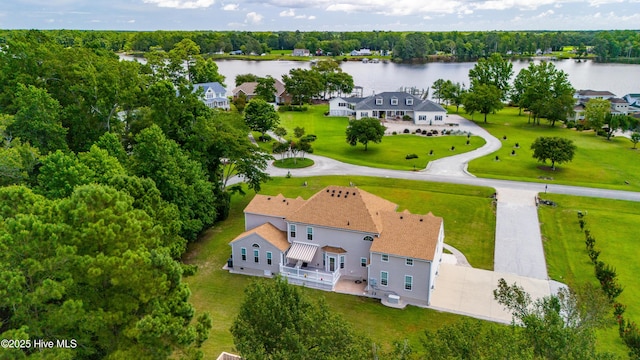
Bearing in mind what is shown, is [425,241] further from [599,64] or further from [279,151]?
[599,64]

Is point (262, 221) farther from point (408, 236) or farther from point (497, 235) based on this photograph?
point (497, 235)

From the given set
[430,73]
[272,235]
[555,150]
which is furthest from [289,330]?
[430,73]

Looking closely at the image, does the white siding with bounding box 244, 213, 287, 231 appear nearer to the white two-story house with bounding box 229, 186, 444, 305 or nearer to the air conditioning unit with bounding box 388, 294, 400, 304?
the white two-story house with bounding box 229, 186, 444, 305

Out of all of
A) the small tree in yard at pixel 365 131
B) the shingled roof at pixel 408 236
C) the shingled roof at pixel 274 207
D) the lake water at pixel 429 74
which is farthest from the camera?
the lake water at pixel 429 74

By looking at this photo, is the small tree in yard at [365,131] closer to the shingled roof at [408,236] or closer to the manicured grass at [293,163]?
the manicured grass at [293,163]

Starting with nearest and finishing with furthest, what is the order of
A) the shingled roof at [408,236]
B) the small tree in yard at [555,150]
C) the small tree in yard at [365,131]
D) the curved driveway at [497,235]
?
the shingled roof at [408,236] < the curved driveway at [497,235] < the small tree in yard at [555,150] < the small tree in yard at [365,131]

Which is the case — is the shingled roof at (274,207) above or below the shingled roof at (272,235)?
above

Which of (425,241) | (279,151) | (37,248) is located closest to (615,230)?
(425,241)

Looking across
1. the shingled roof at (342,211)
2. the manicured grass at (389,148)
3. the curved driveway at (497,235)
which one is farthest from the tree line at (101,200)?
the manicured grass at (389,148)
